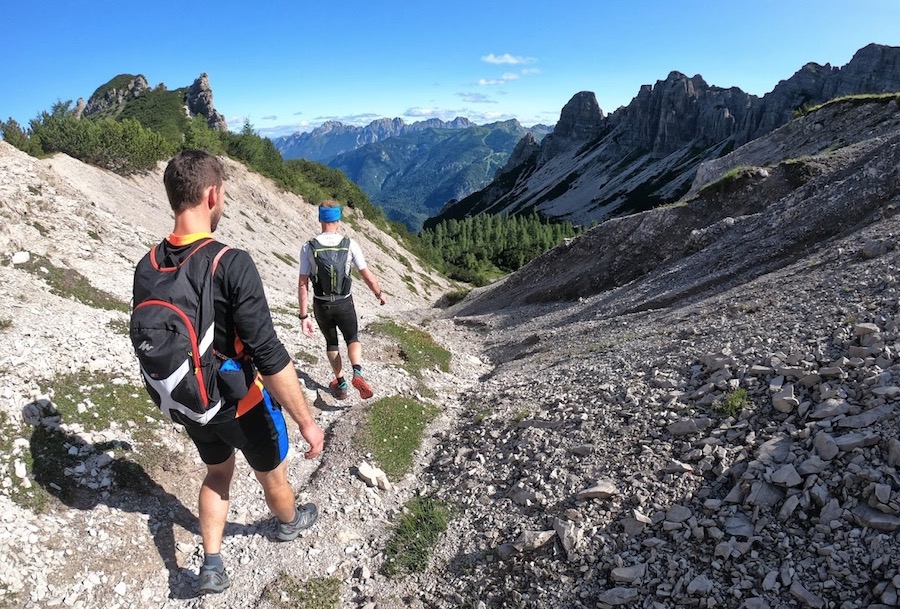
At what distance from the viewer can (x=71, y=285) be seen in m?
13.8

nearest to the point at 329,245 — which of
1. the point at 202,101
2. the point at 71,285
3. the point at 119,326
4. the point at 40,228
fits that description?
the point at 119,326

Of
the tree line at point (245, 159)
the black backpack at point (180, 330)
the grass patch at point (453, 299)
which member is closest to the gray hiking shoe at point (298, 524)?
the black backpack at point (180, 330)

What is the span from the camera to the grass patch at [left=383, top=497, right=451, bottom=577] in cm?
653

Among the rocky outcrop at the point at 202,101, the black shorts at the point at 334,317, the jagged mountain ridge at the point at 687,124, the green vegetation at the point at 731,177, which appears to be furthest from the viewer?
the jagged mountain ridge at the point at 687,124

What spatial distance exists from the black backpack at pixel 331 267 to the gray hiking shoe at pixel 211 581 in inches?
209

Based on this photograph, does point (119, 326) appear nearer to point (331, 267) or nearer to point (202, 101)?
point (331, 267)

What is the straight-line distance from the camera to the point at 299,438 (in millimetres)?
9414

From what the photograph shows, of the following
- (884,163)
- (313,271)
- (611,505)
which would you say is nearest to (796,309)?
(611,505)

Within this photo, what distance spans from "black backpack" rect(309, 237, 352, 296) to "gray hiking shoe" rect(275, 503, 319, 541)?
14.0 ft

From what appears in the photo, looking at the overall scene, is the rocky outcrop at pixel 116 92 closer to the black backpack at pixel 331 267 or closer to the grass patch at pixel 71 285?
the grass patch at pixel 71 285

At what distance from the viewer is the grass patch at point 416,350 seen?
14.5m

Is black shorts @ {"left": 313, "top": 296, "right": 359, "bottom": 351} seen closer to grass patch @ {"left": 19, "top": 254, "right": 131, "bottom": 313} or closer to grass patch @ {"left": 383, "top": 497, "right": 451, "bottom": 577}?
grass patch @ {"left": 383, "top": 497, "right": 451, "bottom": 577}

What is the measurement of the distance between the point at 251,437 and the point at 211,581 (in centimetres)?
189

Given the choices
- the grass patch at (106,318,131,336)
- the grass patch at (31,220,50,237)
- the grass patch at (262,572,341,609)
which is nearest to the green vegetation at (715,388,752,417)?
the grass patch at (262,572,341,609)
